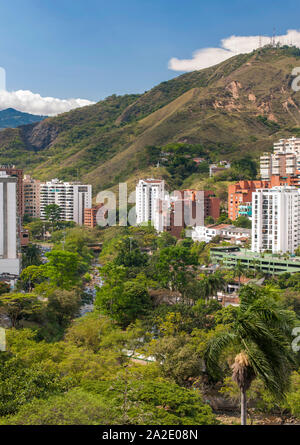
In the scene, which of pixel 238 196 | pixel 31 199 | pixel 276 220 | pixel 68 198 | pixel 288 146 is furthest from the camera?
pixel 288 146

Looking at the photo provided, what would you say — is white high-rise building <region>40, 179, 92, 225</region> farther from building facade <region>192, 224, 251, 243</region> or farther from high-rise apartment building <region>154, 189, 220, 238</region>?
building facade <region>192, 224, 251, 243</region>

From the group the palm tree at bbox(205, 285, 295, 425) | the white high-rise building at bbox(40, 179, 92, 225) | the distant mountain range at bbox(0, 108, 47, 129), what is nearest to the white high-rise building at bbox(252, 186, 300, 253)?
the palm tree at bbox(205, 285, 295, 425)

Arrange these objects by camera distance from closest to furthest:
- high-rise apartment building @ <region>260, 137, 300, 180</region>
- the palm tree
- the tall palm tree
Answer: the palm tree
the tall palm tree
high-rise apartment building @ <region>260, 137, 300, 180</region>

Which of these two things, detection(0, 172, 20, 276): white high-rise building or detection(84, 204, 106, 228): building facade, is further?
detection(84, 204, 106, 228): building facade

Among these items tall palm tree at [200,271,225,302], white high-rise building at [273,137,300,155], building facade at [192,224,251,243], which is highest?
white high-rise building at [273,137,300,155]

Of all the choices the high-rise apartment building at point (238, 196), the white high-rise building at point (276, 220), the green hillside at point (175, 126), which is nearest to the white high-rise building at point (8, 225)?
the white high-rise building at point (276, 220)

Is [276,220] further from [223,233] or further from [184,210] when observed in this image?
[184,210]

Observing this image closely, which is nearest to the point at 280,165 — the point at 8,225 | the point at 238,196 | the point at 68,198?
the point at 238,196
